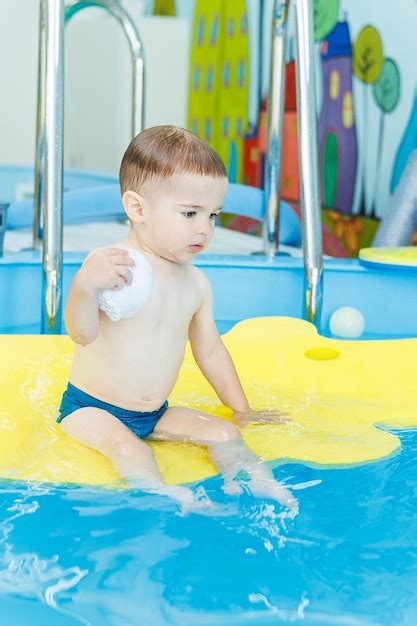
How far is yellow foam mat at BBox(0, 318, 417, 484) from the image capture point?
137 centimetres

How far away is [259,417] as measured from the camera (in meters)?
1.56

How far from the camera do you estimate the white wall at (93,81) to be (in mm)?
5676

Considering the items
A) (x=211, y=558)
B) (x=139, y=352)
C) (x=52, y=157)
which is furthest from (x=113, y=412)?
(x=52, y=157)

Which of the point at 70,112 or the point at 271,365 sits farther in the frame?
the point at 70,112

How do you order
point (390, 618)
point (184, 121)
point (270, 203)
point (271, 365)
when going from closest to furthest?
point (390, 618)
point (271, 365)
point (270, 203)
point (184, 121)

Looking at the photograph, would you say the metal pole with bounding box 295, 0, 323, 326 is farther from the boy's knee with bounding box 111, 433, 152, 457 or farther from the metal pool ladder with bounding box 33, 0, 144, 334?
the boy's knee with bounding box 111, 433, 152, 457

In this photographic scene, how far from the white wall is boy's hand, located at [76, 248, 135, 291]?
4.41 m

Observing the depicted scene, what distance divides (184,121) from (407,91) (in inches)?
94.6

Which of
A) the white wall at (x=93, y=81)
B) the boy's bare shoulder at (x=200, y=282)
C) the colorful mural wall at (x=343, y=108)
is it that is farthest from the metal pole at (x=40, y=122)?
the white wall at (x=93, y=81)

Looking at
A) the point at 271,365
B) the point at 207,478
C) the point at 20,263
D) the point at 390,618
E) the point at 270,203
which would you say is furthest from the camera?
the point at 270,203

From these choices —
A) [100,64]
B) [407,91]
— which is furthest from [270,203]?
[100,64]

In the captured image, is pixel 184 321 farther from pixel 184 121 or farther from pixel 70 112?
pixel 70 112

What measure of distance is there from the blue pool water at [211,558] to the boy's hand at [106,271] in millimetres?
298

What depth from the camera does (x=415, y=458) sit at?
1.43 meters
